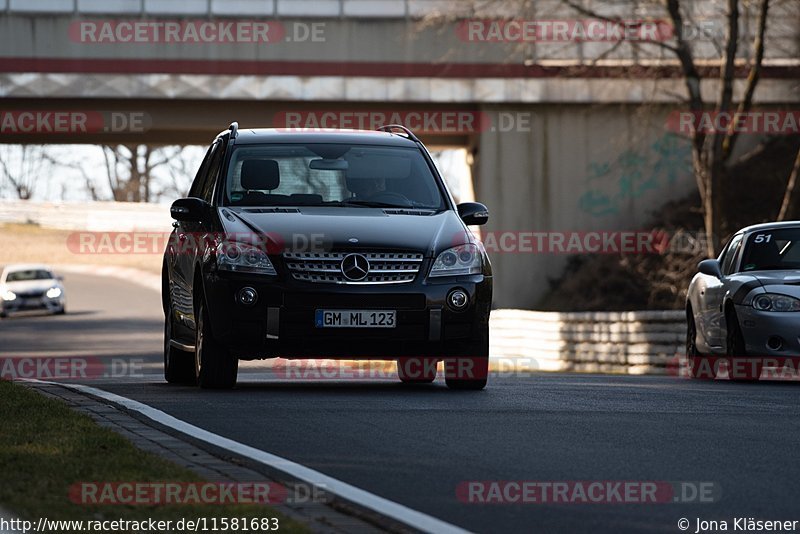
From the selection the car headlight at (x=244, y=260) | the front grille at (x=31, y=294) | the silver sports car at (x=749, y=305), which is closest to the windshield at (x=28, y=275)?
the front grille at (x=31, y=294)

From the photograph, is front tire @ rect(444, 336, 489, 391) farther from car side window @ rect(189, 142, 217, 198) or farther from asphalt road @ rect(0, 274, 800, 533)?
car side window @ rect(189, 142, 217, 198)

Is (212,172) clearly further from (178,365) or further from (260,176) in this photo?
(178,365)

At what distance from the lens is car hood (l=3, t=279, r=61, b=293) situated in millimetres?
49375

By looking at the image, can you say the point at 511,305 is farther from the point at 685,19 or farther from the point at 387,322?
the point at 387,322

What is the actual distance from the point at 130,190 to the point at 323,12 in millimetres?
57670

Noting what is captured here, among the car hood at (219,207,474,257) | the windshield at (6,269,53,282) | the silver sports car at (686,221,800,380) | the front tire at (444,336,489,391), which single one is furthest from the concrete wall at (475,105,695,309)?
the car hood at (219,207,474,257)

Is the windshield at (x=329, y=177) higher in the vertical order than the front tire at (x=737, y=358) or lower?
higher

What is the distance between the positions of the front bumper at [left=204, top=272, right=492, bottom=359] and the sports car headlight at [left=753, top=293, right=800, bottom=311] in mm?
4476

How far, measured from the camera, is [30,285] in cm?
4956

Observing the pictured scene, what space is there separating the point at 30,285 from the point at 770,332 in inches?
1457

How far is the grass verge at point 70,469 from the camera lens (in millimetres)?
6355

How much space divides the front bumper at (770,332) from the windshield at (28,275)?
3700 cm

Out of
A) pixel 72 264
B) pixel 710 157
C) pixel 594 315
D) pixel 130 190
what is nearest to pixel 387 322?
pixel 594 315

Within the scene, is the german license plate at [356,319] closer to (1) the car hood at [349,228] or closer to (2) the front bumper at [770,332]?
(1) the car hood at [349,228]
